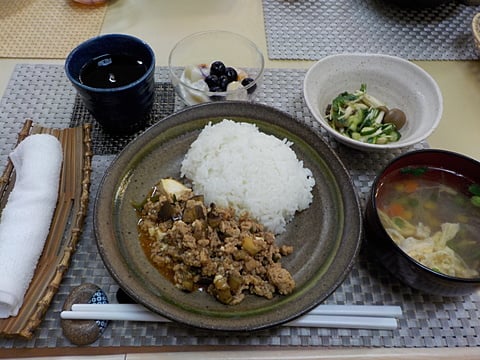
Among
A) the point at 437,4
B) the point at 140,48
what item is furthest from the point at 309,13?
the point at 140,48

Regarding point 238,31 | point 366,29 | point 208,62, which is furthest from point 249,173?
point 366,29

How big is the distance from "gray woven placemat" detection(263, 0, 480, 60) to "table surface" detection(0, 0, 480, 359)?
8 centimetres

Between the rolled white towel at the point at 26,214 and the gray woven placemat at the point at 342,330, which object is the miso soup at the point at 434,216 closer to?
the gray woven placemat at the point at 342,330

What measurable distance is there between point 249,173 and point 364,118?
62cm

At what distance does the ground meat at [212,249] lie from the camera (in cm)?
125

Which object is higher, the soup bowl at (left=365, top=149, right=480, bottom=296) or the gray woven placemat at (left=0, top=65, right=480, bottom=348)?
the soup bowl at (left=365, top=149, right=480, bottom=296)

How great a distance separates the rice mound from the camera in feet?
4.86

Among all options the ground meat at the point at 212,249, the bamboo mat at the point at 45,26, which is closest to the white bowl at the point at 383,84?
the ground meat at the point at 212,249

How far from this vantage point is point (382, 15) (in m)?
2.55

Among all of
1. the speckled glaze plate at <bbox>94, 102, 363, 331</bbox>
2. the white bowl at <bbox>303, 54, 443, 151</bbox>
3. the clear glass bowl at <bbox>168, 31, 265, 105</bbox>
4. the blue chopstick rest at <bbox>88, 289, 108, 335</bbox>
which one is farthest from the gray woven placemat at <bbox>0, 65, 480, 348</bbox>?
the clear glass bowl at <bbox>168, 31, 265, 105</bbox>

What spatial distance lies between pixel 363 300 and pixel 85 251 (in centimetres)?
101

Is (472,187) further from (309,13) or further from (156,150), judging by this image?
(309,13)

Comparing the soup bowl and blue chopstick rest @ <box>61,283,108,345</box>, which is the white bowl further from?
blue chopstick rest @ <box>61,283,108,345</box>

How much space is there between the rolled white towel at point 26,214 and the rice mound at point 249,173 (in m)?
0.51
